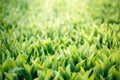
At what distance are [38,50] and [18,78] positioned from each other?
715 millimetres

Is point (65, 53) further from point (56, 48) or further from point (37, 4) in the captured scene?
point (37, 4)

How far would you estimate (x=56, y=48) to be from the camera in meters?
3.46

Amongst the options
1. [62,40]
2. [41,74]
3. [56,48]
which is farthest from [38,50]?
[41,74]

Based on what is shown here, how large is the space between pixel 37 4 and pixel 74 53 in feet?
18.5

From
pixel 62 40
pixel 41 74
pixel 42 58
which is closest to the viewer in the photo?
pixel 41 74

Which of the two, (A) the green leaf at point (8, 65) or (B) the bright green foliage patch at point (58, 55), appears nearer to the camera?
(B) the bright green foliage patch at point (58, 55)

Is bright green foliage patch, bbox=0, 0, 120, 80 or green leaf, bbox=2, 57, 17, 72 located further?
green leaf, bbox=2, 57, 17, 72

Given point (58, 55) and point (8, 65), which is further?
point (58, 55)

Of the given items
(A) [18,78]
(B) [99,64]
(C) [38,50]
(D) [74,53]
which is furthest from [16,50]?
(B) [99,64]

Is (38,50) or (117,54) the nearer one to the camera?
(117,54)

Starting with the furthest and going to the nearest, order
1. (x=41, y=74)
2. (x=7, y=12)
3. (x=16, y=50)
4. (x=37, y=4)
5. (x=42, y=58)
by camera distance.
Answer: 1. (x=37, y=4)
2. (x=7, y=12)
3. (x=16, y=50)
4. (x=42, y=58)
5. (x=41, y=74)

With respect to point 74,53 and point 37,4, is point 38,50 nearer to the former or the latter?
point 74,53

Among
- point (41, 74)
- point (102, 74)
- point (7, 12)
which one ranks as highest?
point (7, 12)

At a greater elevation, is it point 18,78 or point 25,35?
point 25,35
